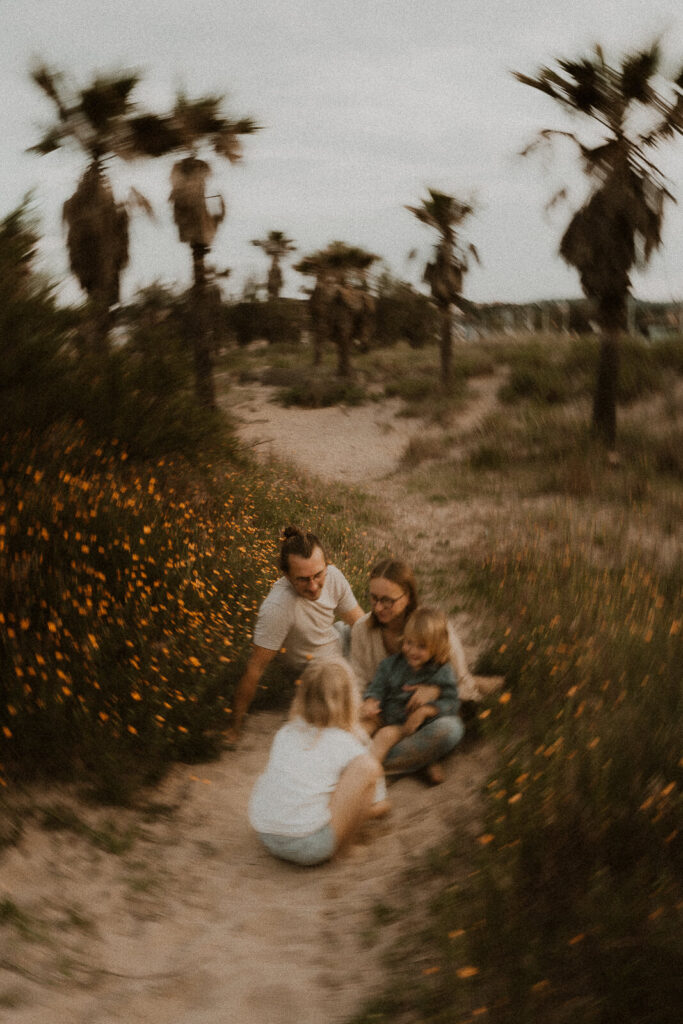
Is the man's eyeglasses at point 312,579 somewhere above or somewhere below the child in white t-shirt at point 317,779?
above

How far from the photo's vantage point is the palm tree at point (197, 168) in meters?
14.9

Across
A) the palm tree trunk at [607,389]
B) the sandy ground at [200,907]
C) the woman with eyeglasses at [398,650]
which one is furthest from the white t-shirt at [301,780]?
the palm tree trunk at [607,389]

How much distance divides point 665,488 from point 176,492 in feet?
27.0

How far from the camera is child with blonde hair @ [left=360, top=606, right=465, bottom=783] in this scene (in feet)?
15.5

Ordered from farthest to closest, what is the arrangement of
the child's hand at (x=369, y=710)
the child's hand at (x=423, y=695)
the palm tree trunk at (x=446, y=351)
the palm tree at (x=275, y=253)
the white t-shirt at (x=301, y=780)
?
1. the palm tree at (x=275, y=253)
2. the palm tree trunk at (x=446, y=351)
3. the child's hand at (x=369, y=710)
4. the child's hand at (x=423, y=695)
5. the white t-shirt at (x=301, y=780)

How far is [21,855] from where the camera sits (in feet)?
12.5

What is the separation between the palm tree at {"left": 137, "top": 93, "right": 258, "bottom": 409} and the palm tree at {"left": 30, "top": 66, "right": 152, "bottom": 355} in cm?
45

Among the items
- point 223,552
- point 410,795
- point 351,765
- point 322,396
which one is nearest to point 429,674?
point 410,795

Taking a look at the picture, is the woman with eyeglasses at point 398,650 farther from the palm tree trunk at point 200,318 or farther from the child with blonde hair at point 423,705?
the palm tree trunk at point 200,318

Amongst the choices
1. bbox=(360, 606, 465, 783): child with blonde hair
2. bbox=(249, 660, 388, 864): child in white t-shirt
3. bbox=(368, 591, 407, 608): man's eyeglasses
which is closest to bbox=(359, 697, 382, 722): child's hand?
bbox=(360, 606, 465, 783): child with blonde hair

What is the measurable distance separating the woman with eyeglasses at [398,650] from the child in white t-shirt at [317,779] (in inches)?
26.7

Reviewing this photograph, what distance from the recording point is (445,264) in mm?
25656

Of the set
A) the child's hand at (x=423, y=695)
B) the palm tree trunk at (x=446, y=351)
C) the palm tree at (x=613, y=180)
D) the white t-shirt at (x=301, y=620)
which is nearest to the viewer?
the child's hand at (x=423, y=695)

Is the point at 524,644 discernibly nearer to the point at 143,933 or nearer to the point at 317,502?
the point at 143,933
